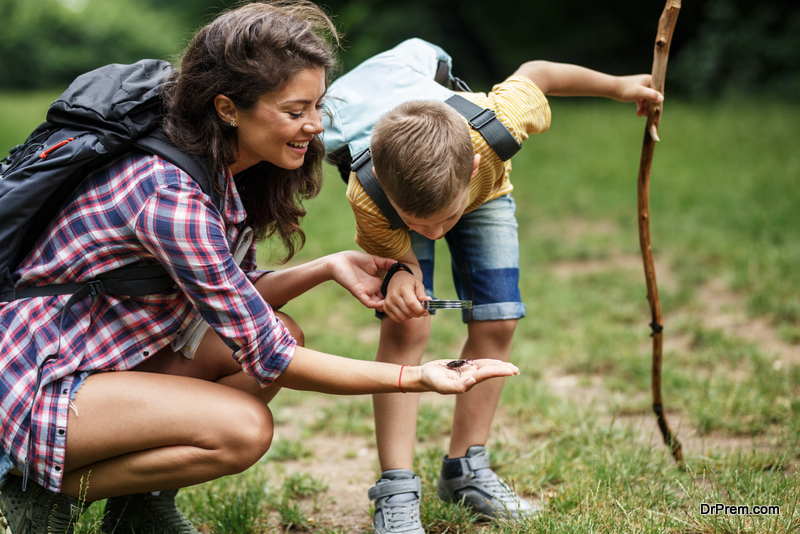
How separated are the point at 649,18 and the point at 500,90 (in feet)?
49.9

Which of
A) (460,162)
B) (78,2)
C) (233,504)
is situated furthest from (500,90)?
(78,2)

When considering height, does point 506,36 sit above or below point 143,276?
above

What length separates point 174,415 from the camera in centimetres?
197

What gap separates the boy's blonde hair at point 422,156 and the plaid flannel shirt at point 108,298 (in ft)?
1.50

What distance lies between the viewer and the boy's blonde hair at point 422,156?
1.91m

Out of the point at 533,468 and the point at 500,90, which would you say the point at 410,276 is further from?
the point at 533,468

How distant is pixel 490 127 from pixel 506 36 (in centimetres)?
1678

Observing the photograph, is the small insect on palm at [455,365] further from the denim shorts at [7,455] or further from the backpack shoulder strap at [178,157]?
the denim shorts at [7,455]

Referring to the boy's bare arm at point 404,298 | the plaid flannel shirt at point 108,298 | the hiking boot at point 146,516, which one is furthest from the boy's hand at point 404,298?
the hiking boot at point 146,516

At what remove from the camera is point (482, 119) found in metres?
2.10

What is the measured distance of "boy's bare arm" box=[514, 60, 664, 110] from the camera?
244 cm

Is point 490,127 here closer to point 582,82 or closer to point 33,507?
point 582,82

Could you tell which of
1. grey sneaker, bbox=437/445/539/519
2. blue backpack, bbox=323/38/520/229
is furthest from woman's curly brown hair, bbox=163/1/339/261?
grey sneaker, bbox=437/445/539/519

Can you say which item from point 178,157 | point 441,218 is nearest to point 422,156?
point 441,218
